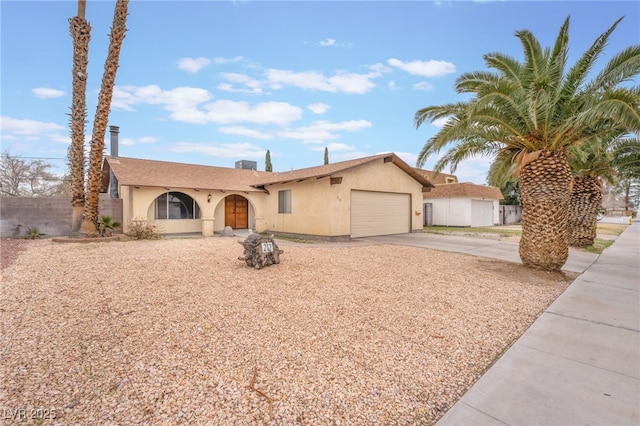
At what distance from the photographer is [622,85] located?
6.92 m

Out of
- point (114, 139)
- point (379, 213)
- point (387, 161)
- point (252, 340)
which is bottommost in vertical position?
point (252, 340)

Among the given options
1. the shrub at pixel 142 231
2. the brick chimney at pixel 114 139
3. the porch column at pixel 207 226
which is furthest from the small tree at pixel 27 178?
the porch column at pixel 207 226

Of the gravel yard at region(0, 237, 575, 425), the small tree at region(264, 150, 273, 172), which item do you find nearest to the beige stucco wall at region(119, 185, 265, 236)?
the gravel yard at region(0, 237, 575, 425)

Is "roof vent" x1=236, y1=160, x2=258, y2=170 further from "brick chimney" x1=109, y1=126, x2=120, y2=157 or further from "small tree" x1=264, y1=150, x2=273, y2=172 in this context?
"small tree" x1=264, y1=150, x2=273, y2=172

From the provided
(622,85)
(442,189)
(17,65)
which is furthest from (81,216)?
(442,189)

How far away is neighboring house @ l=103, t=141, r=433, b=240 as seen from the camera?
13570 mm

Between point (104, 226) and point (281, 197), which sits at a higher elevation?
point (281, 197)

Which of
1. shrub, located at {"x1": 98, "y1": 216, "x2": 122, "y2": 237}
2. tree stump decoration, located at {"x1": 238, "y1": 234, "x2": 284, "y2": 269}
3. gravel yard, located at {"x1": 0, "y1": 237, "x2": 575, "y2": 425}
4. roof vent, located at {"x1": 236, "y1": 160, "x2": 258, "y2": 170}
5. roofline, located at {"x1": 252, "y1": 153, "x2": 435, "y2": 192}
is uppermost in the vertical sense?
roof vent, located at {"x1": 236, "y1": 160, "x2": 258, "y2": 170}

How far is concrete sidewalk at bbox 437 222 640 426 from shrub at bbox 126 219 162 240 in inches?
566

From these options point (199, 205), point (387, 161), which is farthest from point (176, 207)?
point (387, 161)

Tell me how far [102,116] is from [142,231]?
5142 millimetres

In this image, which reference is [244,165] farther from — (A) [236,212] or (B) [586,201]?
(B) [586,201]

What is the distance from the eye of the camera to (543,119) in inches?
277

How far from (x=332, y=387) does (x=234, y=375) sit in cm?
99
